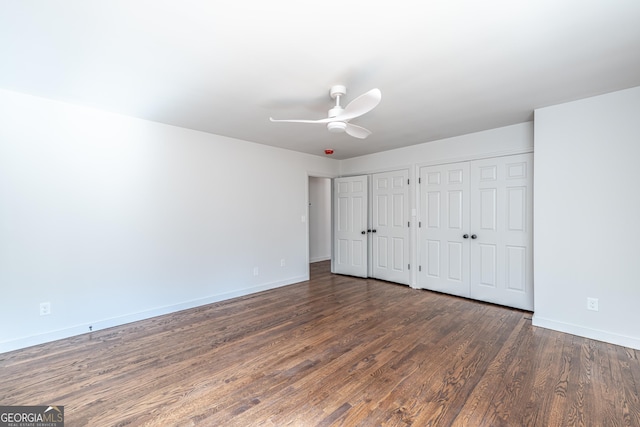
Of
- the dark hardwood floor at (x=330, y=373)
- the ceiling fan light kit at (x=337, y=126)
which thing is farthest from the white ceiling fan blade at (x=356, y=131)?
the dark hardwood floor at (x=330, y=373)

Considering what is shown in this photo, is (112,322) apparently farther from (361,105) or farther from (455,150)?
(455,150)

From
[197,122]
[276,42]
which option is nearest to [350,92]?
[276,42]

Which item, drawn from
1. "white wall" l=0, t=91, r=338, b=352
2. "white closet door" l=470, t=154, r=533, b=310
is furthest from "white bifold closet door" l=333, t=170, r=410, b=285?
"white wall" l=0, t=91, r=338, b=352

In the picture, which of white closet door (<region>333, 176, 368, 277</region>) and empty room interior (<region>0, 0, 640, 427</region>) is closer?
empty room interior (<region>0, 0, 640, 427</region>)

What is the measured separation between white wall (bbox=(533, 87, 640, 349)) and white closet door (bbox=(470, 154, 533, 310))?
1.63ft

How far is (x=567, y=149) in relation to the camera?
2818mm

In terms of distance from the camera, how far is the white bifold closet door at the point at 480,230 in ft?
11.4

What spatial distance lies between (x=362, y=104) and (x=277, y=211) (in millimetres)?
2939

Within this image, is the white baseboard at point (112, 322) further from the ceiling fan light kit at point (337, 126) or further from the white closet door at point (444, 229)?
the ceiling fan light kit at point (337, 126)

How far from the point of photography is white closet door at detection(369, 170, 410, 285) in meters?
4.68

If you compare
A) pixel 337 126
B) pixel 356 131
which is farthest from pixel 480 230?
pixel 337 126

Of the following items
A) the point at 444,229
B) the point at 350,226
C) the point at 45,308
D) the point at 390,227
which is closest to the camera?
the point at 45,308

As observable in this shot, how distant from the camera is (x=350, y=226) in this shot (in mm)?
5426

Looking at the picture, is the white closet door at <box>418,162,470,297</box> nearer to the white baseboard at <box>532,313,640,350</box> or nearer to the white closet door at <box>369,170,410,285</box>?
the white closet door at <box>369,170,410,285</box>
